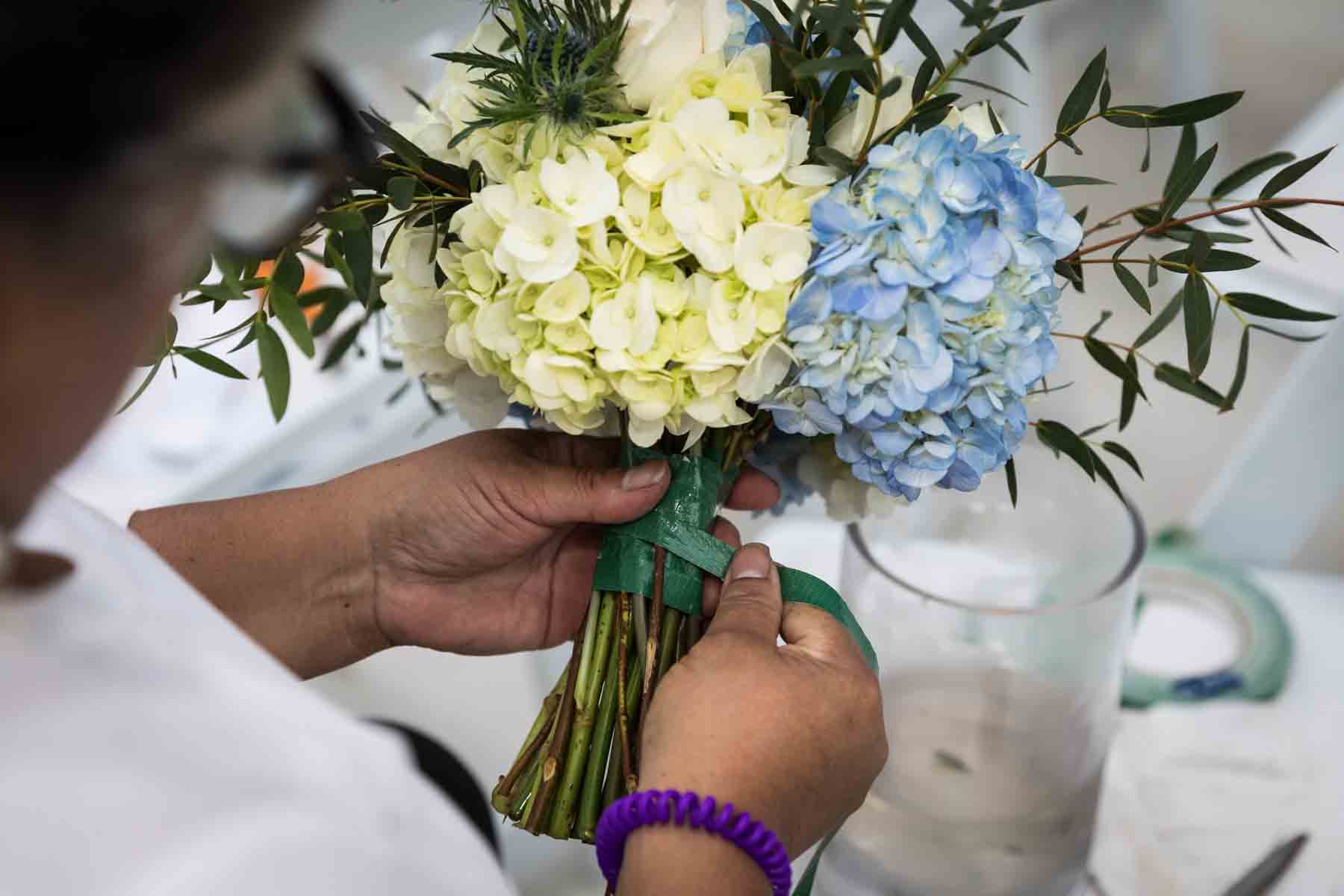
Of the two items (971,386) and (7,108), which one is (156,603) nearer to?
(7,108)

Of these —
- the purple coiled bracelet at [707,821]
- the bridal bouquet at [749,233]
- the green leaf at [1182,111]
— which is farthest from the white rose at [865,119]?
the purple coiled bracelet at [707,821]

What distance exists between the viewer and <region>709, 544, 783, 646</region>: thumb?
0.69 m

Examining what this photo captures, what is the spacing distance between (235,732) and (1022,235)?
43cm

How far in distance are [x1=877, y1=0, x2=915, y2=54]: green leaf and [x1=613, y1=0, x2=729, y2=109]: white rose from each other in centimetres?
10

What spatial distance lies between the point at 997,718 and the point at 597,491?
12.3 inches

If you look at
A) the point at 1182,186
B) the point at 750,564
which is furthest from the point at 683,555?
the point at 1182,186

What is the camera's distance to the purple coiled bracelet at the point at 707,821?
1.90 ft

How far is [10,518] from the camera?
399mm

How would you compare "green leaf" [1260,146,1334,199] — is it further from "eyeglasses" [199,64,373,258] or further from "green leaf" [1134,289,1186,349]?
"eyeglasses" [199,64,373,258]

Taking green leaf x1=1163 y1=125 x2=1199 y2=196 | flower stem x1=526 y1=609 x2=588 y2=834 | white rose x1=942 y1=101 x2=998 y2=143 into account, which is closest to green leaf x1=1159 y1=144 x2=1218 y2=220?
green leaf x1=1163 y1=125 x2=1199 y2=196

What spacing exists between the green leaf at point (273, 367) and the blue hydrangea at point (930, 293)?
265 mm

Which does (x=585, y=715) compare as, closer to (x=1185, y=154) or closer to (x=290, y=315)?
(x=290, y=315)

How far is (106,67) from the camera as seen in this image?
12.4 inches

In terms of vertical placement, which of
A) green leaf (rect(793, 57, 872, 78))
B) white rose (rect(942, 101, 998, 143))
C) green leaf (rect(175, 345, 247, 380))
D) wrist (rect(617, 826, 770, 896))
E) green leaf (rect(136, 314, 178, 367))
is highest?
green leaf (rect(793, 57, 872, 78))
